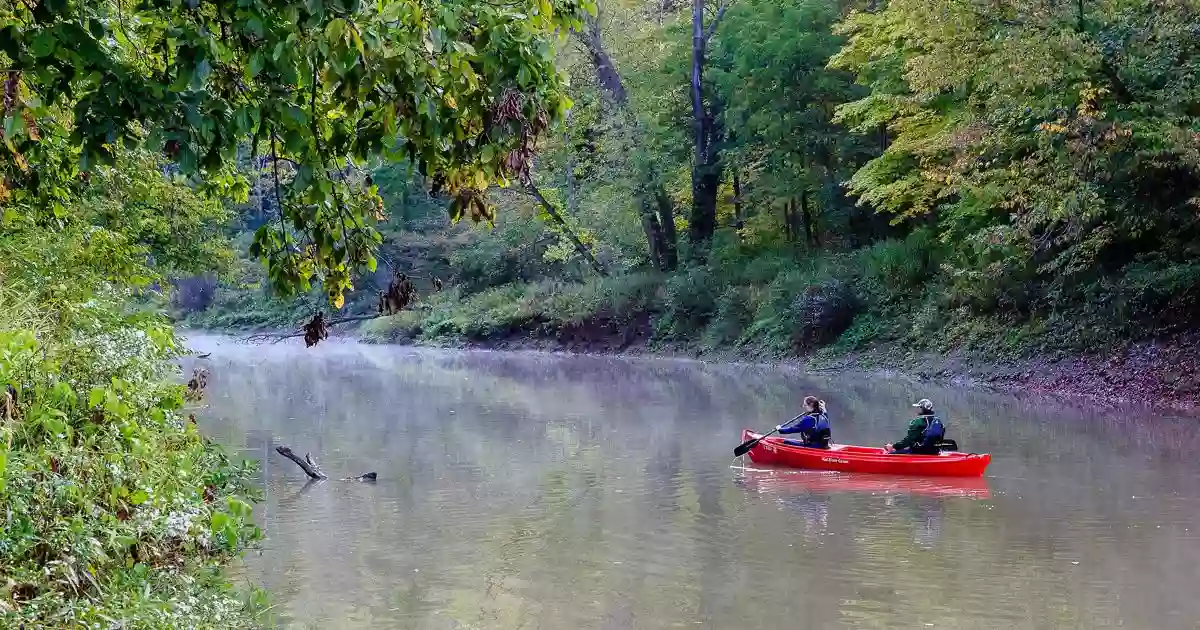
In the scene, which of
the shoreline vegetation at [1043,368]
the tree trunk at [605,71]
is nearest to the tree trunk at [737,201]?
the tree trunk at [605,71]

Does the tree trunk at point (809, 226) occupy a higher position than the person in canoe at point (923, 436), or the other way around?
the tree trunk at point (809, 226)

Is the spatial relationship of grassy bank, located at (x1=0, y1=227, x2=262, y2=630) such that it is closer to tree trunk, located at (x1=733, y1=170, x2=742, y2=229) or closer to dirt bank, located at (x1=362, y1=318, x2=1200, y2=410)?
dirt bank, located at (x1=362, y1=318, x2=1200, y2=410)

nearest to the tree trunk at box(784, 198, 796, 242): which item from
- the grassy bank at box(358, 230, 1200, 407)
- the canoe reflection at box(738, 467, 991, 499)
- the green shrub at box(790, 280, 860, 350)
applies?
the grassy bank at box(358, 230, 1200, 407)

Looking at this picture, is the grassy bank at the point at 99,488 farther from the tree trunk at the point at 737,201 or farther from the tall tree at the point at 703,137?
the tree trunk at the point at 737,201

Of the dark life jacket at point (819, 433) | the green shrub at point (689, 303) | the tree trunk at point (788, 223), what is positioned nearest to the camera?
the dark life jacket at point (819, 433)

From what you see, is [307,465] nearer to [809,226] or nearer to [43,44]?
[43,44]

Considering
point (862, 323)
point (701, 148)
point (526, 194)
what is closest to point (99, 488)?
point (862, 323)

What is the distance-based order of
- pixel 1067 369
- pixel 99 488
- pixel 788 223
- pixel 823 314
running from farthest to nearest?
pixel 788 223, pixel 823 314, pixel 1067 369, pixel 99 488

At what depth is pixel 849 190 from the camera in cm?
3078

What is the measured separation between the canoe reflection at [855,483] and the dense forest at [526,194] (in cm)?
496

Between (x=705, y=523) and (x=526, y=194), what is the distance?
28.9m

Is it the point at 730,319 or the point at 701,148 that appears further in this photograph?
the point at 701,148

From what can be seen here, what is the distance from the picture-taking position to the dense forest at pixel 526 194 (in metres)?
4.99

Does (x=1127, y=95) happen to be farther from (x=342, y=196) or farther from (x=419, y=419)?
(x=342, y=196)
